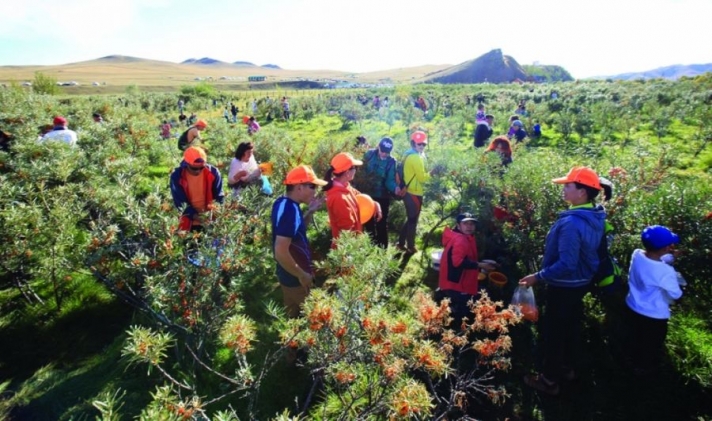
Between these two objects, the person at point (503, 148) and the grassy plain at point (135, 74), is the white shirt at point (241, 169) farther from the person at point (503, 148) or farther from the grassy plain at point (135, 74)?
the grassy plain at point (135, 74)

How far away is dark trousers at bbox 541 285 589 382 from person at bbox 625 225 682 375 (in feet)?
1.77

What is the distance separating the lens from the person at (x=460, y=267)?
3.96m

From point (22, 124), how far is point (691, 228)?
37.8 feet

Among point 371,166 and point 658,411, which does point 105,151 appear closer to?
point 371,166

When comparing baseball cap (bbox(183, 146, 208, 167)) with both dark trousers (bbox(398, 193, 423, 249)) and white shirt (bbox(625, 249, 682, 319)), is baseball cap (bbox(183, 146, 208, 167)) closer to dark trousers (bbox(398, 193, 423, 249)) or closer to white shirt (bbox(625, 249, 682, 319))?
dark trousers (bbox(398, 193, 423, 249))

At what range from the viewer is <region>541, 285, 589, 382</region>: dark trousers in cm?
332

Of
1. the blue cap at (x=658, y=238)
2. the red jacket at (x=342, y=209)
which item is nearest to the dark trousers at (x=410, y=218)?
the red jacket at (x=342, y=209)

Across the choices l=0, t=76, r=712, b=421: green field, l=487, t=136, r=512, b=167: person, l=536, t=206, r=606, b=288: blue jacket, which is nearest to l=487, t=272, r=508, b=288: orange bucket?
l=0, t=76, r=712, b=421: green field

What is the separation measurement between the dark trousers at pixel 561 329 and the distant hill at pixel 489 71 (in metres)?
110

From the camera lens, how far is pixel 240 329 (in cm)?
189

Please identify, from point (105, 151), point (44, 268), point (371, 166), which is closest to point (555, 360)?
point (371, 166)

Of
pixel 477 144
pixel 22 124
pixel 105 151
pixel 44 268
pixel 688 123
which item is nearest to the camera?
pixel 44 268

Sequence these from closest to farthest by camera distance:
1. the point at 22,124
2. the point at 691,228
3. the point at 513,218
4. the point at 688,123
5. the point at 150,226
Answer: the point at 150,226 → the point at 691,228 → the point at 513,218 → the point at 22,124 → the point at 688,123

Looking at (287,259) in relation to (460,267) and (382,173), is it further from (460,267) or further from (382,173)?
(382,173)
